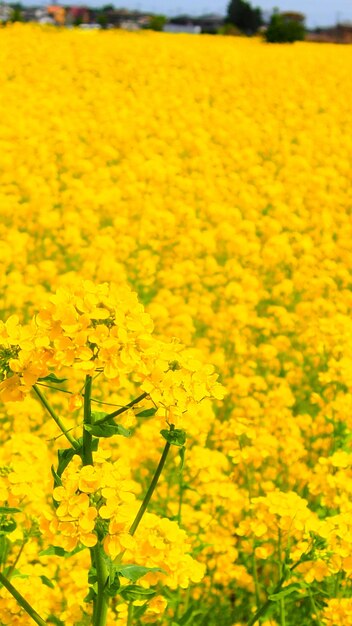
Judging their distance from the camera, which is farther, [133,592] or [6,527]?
[6,527]

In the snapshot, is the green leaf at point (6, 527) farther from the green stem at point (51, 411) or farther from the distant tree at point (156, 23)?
the distant tree at point (156, 23)

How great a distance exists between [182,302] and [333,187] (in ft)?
12.3

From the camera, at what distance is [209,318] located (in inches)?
187

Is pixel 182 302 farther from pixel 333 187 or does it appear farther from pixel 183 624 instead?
pixel 333 187

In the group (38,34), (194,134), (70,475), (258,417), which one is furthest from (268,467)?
(38,34)

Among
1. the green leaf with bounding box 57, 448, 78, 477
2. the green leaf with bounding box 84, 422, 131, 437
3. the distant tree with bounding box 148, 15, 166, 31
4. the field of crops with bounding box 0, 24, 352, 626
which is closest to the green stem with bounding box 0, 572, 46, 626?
the field of crops with bounding box 0, 24, 352, 626

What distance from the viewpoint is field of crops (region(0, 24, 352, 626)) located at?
1.45 meters

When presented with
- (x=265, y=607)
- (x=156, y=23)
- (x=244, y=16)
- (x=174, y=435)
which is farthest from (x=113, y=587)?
(x=244, y=16)

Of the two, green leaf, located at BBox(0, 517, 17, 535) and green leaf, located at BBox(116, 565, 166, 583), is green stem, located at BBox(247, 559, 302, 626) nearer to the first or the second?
green leaf, located at BBox(116, 565, 166, 583)

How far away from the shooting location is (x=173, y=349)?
1.56 m

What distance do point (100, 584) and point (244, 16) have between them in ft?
150

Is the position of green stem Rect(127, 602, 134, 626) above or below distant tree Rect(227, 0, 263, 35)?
below

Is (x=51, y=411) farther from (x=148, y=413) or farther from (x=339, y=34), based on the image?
(x=339, y=34)

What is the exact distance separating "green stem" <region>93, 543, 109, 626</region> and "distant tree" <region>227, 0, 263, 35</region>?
44.9m
